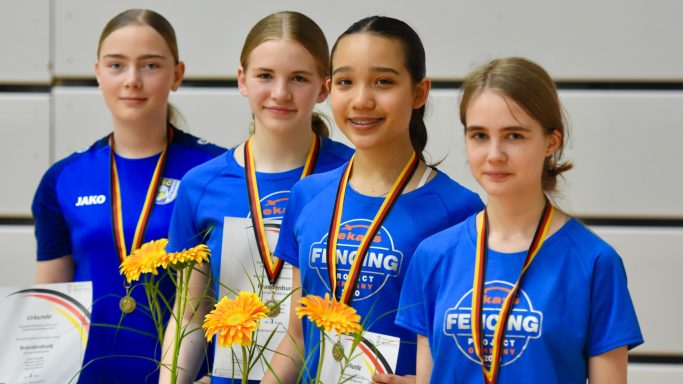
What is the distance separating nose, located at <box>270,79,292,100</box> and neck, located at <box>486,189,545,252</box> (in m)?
0.68

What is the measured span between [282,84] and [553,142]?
768 millimetres

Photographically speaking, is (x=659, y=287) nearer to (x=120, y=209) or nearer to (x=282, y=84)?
(x=282, y=84)

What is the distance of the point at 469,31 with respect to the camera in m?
3.85

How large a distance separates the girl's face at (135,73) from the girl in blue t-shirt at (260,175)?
0.34 meters

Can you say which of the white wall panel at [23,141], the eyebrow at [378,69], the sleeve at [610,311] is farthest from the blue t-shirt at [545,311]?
the white wall panel at [23,141]

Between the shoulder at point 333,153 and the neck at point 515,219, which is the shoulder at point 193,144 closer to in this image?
the shoulder at point 333,153

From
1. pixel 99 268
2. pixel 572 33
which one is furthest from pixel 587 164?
pixel 99 268

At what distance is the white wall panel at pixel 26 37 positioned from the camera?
155 inches

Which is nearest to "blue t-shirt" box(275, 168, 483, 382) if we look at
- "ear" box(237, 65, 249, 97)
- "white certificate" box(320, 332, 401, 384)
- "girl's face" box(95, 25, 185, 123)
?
"white certificate" box(320, 332, 401, 384)

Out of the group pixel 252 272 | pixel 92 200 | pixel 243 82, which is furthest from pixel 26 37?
pixel 252 272

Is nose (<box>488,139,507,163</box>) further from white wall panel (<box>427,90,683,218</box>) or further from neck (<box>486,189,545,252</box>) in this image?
white wall panel (<box>427,90,683,218</box>)

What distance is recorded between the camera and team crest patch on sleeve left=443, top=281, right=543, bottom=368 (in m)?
1.77

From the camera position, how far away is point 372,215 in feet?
6.85

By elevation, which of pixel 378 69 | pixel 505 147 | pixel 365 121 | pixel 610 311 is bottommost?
pixel 610 311
